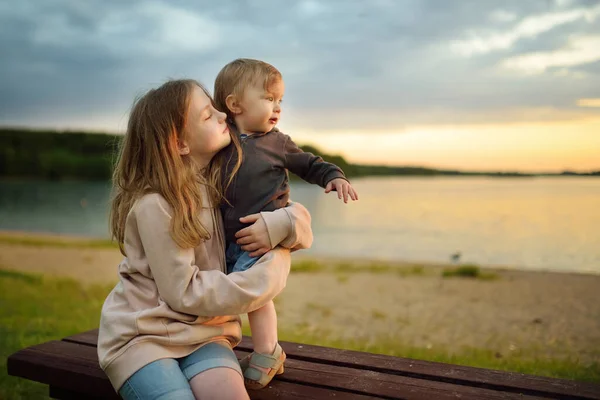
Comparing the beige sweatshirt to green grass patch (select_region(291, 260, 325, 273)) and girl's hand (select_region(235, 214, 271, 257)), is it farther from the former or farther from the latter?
green grass patch (select_region(291, 260, 325, 273))

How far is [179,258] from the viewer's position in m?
2.06

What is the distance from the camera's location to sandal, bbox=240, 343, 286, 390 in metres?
2.25

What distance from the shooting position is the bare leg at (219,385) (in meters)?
2.03

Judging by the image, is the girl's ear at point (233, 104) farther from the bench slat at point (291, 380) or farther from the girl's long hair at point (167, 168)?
the bench slat at point (291, 380)

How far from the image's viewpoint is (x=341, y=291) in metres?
8.89

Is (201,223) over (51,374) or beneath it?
over

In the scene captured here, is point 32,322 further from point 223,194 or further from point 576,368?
point 576,368

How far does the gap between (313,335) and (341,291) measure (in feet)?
9.97

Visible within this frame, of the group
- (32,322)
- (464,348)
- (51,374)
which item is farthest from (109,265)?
(51,374)

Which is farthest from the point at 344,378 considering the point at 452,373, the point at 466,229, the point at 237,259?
the point at 466,229

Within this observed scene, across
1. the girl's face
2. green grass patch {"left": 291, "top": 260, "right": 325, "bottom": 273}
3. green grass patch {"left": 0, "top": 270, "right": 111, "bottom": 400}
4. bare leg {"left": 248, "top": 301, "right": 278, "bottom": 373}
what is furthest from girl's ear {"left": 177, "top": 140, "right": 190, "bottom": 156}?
green grass patch {"left": 291, "top": 260, "right": 325, "bottom": 273}

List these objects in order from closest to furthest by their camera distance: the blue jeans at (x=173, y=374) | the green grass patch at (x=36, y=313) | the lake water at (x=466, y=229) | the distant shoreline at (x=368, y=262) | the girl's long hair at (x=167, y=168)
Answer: the blue jeans at (x=173, y=374), the girl's long hair at (x=167, y=168), the green grass patch at (x=36, y=313), the distant shoreline at (x=368, y=262), the lake water at (x=466, y=229)

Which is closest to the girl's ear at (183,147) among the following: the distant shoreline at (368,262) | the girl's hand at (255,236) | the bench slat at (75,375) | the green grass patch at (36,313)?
the girl's hand at (255,236)

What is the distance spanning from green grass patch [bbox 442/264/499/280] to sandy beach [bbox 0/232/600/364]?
0.44ft
